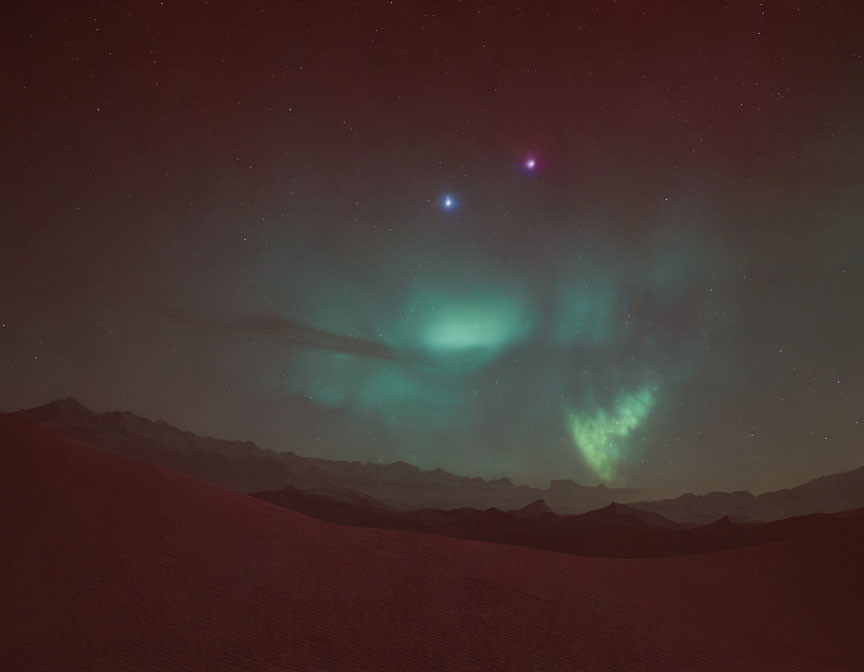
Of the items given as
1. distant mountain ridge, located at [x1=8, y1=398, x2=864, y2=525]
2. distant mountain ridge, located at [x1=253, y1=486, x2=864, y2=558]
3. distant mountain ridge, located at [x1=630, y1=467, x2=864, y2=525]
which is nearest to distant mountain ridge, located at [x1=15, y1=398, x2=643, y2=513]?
distant mountain ridge, located at [x1=8, y1=398, x2=864, y2=525]

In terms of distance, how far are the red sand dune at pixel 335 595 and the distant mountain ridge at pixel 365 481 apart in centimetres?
3855

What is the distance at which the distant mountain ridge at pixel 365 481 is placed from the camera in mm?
69062

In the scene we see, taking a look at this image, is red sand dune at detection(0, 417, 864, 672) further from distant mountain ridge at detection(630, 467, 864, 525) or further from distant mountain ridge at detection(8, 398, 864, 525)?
distant mountain ridge at detection(630, 467, 864, 525)

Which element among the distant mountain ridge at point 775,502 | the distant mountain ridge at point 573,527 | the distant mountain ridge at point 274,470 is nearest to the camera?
the distant mountain ridge at point 573,527

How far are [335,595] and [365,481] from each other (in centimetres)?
9356

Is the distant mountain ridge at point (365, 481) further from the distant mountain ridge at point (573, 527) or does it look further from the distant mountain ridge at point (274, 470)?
the distant mountain ridge at point (573, 527)

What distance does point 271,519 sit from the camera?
1221cm

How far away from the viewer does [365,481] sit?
99.8 metres

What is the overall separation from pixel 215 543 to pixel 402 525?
3185 cm

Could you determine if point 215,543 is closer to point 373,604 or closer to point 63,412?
point 373,604

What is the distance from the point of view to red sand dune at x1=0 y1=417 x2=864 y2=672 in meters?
7.34

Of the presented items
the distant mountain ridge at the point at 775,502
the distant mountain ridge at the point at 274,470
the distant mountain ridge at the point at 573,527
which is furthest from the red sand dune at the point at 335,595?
the distant mountain ridge at the point at 775,502

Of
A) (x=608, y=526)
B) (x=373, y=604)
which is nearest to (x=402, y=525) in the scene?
(x=608, y=526)

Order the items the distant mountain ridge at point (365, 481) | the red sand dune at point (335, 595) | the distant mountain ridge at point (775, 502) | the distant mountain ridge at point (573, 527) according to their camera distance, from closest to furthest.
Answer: the red sand dune at point (335, 595) → the distant mountain ridge at point (573, 527) → the distant mountain ridge at point (775, 502) → the distant mountain ridge at point (365, 481)
